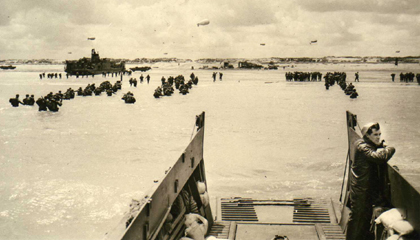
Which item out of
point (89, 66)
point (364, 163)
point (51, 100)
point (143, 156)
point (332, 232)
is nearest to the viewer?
point (364, 163)

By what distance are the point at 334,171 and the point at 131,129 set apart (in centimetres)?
798

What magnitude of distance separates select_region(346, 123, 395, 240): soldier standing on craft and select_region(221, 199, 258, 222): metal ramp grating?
1.65 meters

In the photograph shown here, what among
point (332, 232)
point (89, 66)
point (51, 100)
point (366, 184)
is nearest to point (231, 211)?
point (332, 232)

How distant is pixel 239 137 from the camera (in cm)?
1323

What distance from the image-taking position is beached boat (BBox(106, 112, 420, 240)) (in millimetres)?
3182

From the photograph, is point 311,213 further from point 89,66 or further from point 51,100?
point 89,66

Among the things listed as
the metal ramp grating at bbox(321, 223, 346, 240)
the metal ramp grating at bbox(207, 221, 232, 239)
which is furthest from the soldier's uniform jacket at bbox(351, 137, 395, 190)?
the metal ramp grating at bbox(207, 221, 232, 239)

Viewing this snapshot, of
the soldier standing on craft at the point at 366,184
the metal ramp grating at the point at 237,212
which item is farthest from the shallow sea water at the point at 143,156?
the soldier standing on craft at the point at 366,184

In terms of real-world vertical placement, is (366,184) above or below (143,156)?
above

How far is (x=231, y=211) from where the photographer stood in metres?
6.13

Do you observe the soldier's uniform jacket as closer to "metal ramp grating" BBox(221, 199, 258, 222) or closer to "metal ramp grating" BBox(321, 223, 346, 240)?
"metal ramp grating" BBox(321, 223, 346, 240)

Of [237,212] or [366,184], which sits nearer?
[366,184]

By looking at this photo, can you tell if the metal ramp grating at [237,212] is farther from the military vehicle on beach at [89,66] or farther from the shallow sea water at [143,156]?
the military vehicle on beach at [89,66]

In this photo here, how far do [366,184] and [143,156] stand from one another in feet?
23.7
